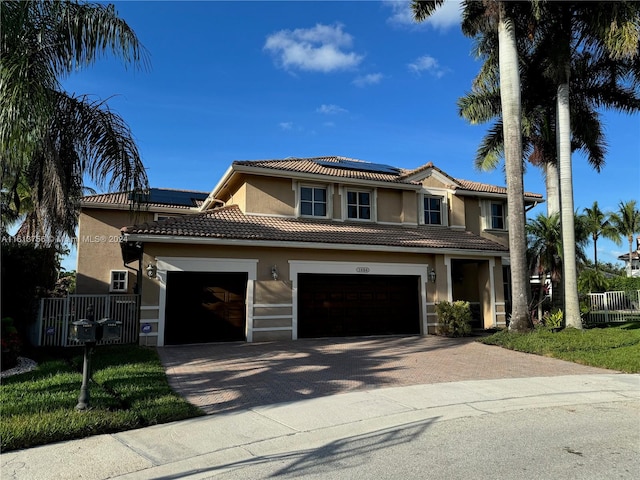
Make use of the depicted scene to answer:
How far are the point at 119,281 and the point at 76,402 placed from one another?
1636 cm

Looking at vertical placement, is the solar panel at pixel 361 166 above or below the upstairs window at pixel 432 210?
above

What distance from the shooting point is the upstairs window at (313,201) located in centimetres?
1748

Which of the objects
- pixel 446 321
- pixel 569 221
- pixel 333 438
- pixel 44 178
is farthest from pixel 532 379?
pixel 44 178

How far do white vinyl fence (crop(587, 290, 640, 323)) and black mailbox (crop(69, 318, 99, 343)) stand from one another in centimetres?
2311

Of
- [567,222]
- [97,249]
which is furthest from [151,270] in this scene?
[567,222]

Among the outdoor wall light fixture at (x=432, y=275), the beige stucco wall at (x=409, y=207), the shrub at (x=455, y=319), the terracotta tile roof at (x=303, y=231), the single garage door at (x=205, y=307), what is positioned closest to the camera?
the single garage door at (x=205, y=307)

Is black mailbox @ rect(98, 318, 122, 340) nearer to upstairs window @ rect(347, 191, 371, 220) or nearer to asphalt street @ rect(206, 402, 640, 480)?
asphalt street @ rect(206, 402, 640, 480)

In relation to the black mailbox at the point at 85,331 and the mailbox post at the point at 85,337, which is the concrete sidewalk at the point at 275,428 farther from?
the black mailbox at the point at 85,331

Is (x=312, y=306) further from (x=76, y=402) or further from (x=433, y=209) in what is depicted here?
(x=76, y=402)

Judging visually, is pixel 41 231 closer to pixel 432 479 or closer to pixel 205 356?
pixel 205 356

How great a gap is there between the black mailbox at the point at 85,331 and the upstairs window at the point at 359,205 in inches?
506

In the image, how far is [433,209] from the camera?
20.0 metres

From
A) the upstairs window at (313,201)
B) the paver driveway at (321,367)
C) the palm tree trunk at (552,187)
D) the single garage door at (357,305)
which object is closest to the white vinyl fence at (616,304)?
the palm tree trunk at (552,187)

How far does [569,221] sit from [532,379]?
8762 millimetres
